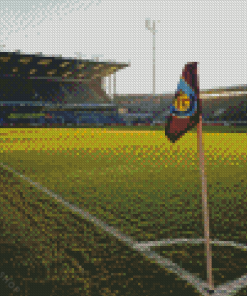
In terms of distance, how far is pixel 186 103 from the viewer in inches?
93.8

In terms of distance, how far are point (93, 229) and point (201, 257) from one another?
4.17 ft

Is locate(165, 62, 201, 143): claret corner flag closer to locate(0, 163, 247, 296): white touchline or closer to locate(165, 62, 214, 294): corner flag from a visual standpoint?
locate(165, 62, 214, 294): corner flag

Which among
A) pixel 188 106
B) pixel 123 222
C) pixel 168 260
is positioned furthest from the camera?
pixel 123 222

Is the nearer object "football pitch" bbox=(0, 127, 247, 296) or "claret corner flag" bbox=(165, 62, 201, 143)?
"claret corner flag" bbox=(165, 62, 201, 143)

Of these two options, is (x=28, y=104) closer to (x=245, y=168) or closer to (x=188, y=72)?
(x=245, y=168)

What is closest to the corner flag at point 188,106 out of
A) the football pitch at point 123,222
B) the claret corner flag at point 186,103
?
the claret corner flag at point 186,103

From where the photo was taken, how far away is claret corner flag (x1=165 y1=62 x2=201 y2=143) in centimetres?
234

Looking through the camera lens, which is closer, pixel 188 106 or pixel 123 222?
pixel 188 106

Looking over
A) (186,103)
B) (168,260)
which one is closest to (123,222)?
(168,260)

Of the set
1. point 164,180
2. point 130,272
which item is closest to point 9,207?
point 130,272

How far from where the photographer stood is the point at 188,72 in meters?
2.38

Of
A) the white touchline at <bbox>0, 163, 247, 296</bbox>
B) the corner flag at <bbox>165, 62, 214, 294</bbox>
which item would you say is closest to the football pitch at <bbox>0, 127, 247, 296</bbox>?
the white touchline at <bbox>0, 163, 247, 296</bbox>

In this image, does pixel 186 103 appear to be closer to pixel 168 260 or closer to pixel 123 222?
pixel 168 260

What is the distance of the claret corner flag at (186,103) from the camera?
2.34 metres
